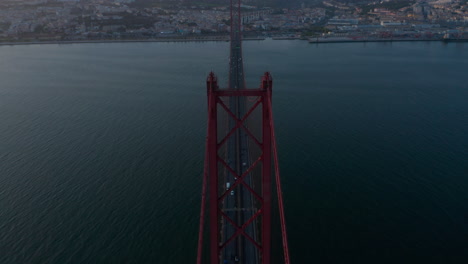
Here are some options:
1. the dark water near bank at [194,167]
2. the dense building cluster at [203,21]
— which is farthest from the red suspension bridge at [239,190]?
the dense building cluster at [203,21]

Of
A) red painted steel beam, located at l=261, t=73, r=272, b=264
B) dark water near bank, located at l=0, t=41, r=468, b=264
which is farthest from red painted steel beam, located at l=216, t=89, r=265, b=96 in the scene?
dark water near bank, located at l=0, t=41, r=468, b=264

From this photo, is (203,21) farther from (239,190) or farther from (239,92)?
(239,92)

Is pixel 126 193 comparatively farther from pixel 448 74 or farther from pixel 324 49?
pixel 324 49

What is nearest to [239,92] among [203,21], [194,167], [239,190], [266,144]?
[266,144]

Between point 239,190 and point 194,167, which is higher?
point 239,190

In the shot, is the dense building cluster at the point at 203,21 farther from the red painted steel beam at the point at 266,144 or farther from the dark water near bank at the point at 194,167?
the red painted steel beam at the point at 266,144
